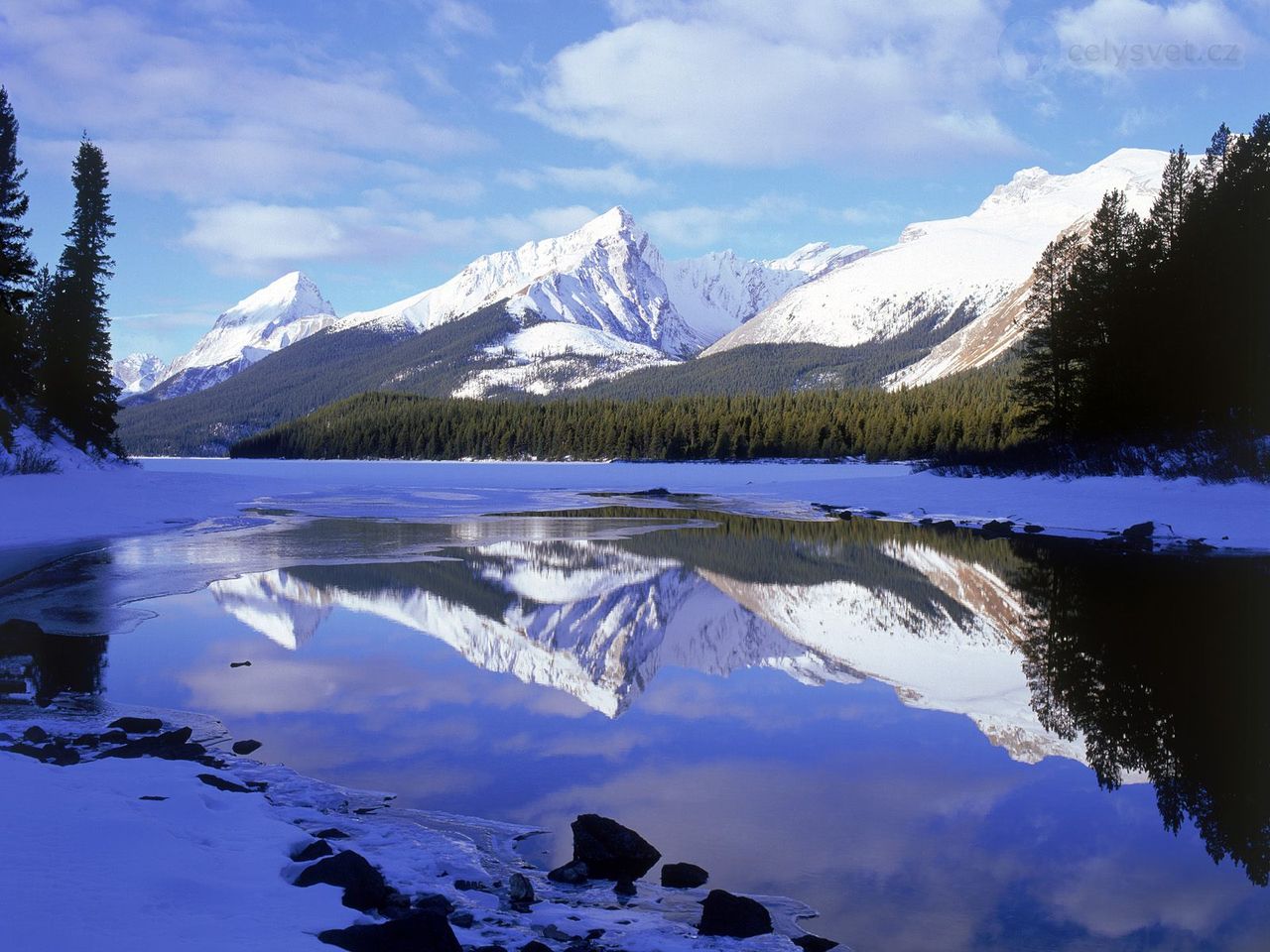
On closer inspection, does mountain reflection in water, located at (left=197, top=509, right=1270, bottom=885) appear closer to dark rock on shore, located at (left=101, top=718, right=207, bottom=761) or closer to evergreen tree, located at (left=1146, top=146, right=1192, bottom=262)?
dark rock on shore, located at (left=101, top=718, right=207, bottom=761)

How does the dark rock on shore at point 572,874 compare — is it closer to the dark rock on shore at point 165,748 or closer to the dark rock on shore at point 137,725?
the dark rock on shore at point 165,748

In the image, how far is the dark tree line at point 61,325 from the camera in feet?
134

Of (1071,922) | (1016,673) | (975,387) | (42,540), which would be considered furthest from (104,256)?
(975,387)

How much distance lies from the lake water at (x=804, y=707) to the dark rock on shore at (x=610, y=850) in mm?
300

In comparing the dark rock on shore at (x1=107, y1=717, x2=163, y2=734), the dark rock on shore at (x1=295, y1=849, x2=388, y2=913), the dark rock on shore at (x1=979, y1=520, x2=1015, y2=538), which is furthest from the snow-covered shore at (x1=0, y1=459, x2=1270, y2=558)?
the dark rock on shore at (x1=295, y1=849, x2=388, y2=913)

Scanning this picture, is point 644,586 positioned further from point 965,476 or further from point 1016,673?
point 965,476

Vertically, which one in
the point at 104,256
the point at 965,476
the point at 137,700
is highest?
the point at 104,256

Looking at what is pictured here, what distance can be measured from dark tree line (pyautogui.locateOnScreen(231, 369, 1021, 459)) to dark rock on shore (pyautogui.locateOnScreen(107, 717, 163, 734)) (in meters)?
92.2

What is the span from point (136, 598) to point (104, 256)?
51497 mm

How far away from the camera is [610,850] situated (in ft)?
25.0

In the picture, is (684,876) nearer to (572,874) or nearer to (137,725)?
(572,874)

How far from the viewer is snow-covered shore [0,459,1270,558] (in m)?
32.9

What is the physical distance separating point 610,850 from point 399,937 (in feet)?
7.63

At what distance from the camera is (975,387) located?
519ft
